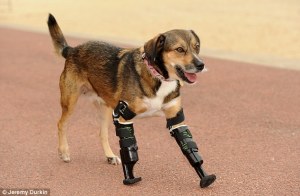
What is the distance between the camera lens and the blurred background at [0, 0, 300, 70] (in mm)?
18684

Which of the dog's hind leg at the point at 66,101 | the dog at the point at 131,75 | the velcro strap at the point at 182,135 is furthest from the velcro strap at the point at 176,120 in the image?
the dog's hind leg at the point at 66,101

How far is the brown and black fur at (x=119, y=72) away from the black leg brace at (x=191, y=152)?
200 millimetres

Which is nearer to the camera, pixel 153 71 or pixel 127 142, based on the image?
pixel 153 71

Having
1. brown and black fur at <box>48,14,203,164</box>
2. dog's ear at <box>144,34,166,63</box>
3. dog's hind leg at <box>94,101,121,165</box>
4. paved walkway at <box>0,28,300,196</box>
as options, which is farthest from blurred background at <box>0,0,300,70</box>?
dog's ear at <box>144,34,166,63</box>

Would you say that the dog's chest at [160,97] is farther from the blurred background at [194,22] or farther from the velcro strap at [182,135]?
the blurred background at [194,22]

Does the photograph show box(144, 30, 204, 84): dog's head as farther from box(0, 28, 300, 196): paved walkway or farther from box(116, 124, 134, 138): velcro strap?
box(0, 28, 300, 196): paved walkway

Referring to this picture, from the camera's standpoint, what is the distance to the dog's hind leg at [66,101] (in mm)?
7266

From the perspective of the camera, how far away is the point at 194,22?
1043 inches

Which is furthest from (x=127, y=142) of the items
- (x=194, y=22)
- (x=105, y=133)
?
(x=194, y=22)

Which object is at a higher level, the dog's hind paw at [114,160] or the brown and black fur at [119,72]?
the brown and black fur at [119,72]

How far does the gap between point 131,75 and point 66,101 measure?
48.9 inches

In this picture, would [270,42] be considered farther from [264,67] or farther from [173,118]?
[173,118]

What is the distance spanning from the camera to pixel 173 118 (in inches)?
251

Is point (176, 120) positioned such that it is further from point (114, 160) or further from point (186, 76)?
point (114, 160)
